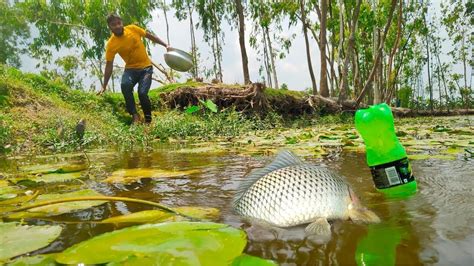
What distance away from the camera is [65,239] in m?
1.11

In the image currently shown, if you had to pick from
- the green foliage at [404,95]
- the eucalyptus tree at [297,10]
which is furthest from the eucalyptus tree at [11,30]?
the green foliage at [404,95]

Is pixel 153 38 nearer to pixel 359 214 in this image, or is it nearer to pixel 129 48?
pixel 129 48

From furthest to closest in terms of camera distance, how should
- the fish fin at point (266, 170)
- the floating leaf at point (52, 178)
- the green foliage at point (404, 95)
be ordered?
the green foliage at point (404, 95), the floating leaf at point (52, 178), the fish fin at point (266, 170)

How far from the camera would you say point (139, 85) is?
20.8 ft

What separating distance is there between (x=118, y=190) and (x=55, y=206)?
491 millimetres

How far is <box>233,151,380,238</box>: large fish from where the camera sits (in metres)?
1.20

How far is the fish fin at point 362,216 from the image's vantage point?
47.0 inches

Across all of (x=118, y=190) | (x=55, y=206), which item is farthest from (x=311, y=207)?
(x=118, y=190)

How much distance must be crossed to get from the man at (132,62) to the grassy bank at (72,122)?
19.5 inches

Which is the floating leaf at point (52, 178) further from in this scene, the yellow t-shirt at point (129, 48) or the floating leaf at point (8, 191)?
the yellow t-shirt at point (129, 48)

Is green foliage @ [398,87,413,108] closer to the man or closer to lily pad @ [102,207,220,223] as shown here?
the man

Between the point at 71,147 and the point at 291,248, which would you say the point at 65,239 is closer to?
the point at 291,248

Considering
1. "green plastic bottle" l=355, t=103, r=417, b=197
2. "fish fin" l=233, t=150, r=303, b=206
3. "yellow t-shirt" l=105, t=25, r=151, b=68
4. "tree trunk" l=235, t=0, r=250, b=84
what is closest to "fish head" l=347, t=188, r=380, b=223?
"fish fin" l=233, t=150, r=303, b=206

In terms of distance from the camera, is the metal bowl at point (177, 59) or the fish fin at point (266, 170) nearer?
the fish fin at point (266, 170)
